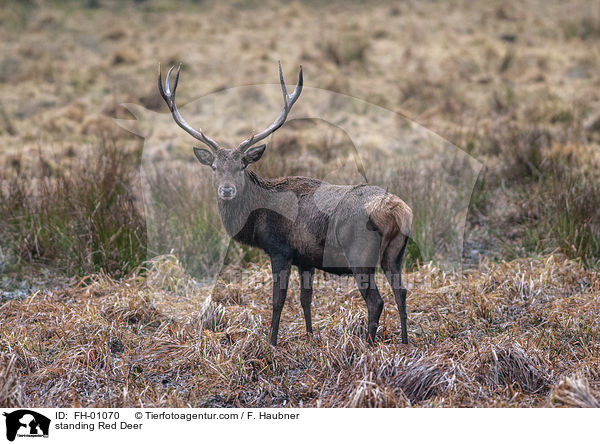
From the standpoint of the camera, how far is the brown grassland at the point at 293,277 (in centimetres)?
462

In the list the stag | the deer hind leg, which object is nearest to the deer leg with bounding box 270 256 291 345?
the stag

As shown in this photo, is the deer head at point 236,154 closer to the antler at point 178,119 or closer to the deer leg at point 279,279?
the antler at point 178,119

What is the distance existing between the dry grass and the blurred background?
2.71 ft

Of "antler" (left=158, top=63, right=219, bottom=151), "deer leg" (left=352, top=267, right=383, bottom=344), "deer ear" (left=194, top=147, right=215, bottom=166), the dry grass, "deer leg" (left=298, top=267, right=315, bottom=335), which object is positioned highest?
"antler" (left=158, top=63, right=219, bottom=151)

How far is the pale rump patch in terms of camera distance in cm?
462

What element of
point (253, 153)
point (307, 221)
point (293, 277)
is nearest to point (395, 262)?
point (307, 221)

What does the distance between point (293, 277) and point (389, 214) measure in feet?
8.03

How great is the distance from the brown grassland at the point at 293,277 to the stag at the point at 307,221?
0.52 meters

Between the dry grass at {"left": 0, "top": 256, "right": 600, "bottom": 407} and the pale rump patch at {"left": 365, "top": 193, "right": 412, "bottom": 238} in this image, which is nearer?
the dry grass at {"left": 0, "top": 256, "right": 600, "bottom": 407}

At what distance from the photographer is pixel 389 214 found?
15.2 feet

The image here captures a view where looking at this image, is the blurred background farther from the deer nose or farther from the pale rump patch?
the deer nose

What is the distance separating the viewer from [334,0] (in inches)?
1008

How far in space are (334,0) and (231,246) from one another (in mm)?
20496
